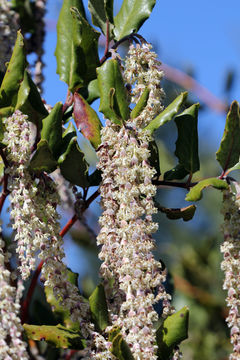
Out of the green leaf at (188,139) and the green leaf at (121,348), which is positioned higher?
the green leaf at (188,139)

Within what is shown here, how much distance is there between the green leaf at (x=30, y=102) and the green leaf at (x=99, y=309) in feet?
1.22

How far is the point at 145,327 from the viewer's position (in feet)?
3.04

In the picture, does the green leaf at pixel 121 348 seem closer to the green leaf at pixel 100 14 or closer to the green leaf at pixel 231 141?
the green leaf at pixel 231 141

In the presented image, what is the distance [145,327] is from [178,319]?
0.15 meters

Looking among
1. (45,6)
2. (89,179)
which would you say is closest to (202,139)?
(45,6)

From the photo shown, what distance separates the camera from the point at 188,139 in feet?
4.04

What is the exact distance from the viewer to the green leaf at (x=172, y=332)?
41.5 inches

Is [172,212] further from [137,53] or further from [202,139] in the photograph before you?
[202,139]

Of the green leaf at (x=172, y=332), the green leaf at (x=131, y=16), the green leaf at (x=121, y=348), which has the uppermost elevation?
the green leaf at (x=131, y=16)

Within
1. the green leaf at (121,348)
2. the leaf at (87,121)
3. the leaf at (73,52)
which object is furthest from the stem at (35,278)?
the green leaf at (121,348)

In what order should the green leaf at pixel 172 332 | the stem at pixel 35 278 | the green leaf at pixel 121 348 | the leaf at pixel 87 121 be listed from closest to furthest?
the green leaf at pixel 121 348 < the green leaf at pixel 172 332 < the leaf at pixel 87 121 < the stem at pixel 35 278

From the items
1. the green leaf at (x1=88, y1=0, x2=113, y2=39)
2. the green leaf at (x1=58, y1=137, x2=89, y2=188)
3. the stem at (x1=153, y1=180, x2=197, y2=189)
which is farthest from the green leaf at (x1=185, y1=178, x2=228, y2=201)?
the green leaf at (x1=88, y1=0, x2=113, y2=39)

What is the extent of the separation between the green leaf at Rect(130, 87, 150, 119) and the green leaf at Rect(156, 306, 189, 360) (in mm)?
374

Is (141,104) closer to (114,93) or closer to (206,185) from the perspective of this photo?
(114,93)
